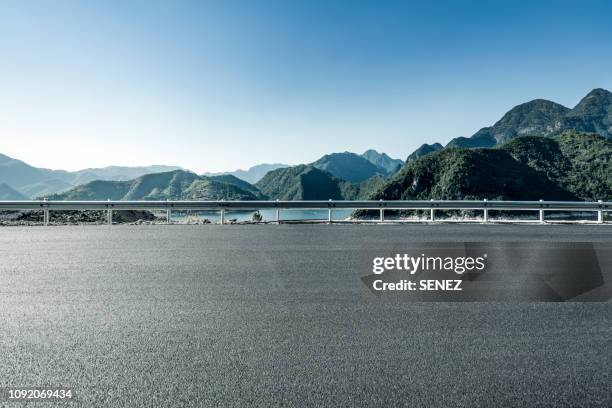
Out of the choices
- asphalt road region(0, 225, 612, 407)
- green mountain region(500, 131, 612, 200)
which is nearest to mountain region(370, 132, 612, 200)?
green mountain region(500, 131, 612, 200)

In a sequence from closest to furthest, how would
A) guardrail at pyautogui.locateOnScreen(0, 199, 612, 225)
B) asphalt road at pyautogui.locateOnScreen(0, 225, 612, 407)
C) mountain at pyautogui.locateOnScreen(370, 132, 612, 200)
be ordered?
1. asphalt road at pyautogui.locateOnScreen(0, 225, 612, 407)
2. guardrail at pyautogui.locateOnScreen(0, 199, 612, 225)
3. mountain at pyautogui.locateOnScreen(370, 132, 612, 200)

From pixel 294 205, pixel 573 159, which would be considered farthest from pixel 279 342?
pixel 573 159

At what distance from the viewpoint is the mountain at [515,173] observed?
12412 cm

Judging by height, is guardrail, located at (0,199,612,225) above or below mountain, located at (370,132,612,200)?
below

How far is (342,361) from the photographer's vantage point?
363cm

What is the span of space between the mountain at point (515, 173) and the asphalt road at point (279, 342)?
4615 inches

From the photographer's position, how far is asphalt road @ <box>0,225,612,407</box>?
3109 millimetres

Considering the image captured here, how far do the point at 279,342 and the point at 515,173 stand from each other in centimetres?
15114

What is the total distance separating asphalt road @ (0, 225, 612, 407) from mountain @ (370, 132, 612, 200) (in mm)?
117232

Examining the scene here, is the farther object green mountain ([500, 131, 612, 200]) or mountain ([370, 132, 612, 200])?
green mountain ([500, 131, 612, 200])

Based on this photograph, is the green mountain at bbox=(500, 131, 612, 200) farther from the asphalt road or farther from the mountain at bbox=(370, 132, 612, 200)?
the asphalt road

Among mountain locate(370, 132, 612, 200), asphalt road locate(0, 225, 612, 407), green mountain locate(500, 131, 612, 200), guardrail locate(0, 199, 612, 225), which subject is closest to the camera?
asphalt road locate(0, 225, 612, 407)

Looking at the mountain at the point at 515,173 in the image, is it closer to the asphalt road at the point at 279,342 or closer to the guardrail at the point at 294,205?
the guardrail at the point at 294,205

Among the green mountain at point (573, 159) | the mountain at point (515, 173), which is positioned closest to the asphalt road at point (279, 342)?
the mountain at point (515, 173)
